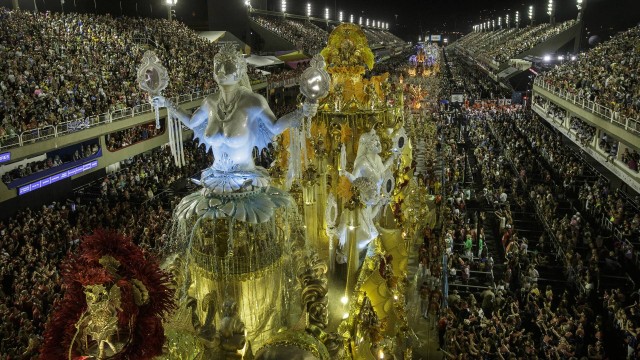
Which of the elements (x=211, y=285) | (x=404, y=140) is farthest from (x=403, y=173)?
(x=211, y=285)

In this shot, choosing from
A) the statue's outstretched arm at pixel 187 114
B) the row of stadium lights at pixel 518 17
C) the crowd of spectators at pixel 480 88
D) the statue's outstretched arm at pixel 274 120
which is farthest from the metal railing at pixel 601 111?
the row of stadium lights at pixel 518 17

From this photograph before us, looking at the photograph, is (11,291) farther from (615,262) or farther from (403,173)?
(615,262)

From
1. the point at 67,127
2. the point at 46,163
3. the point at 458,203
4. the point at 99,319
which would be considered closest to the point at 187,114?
the point at 99,319

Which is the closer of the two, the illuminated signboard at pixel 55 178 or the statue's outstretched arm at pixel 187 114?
the statue's outstretched arm at pixel 187 114

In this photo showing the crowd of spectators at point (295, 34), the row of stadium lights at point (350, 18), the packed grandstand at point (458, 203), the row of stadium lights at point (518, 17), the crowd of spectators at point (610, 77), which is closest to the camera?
the packed grandstand at point (458, 203)

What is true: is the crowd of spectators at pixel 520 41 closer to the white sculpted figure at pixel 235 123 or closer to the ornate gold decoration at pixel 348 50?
the ornate gold decoration at pixel 348 50

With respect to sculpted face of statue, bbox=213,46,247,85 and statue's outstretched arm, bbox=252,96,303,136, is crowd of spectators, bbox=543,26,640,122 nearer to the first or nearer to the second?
statue's outstretched arm, bbox=252,96,303,136

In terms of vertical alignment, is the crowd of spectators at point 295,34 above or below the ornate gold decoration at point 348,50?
below

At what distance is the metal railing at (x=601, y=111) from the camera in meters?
17.2

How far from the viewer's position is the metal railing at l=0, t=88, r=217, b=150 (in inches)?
651

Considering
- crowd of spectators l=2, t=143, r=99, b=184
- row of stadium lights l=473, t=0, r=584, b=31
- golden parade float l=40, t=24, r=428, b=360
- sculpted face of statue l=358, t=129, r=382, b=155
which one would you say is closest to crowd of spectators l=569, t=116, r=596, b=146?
sculpted face of statue l=358, t=129, r=382, b=155

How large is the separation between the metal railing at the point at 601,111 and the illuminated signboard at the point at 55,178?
64.8 feet

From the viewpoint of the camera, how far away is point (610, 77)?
81.3ft

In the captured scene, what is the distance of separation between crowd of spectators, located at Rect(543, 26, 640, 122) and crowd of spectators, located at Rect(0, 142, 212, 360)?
16.7 metres
